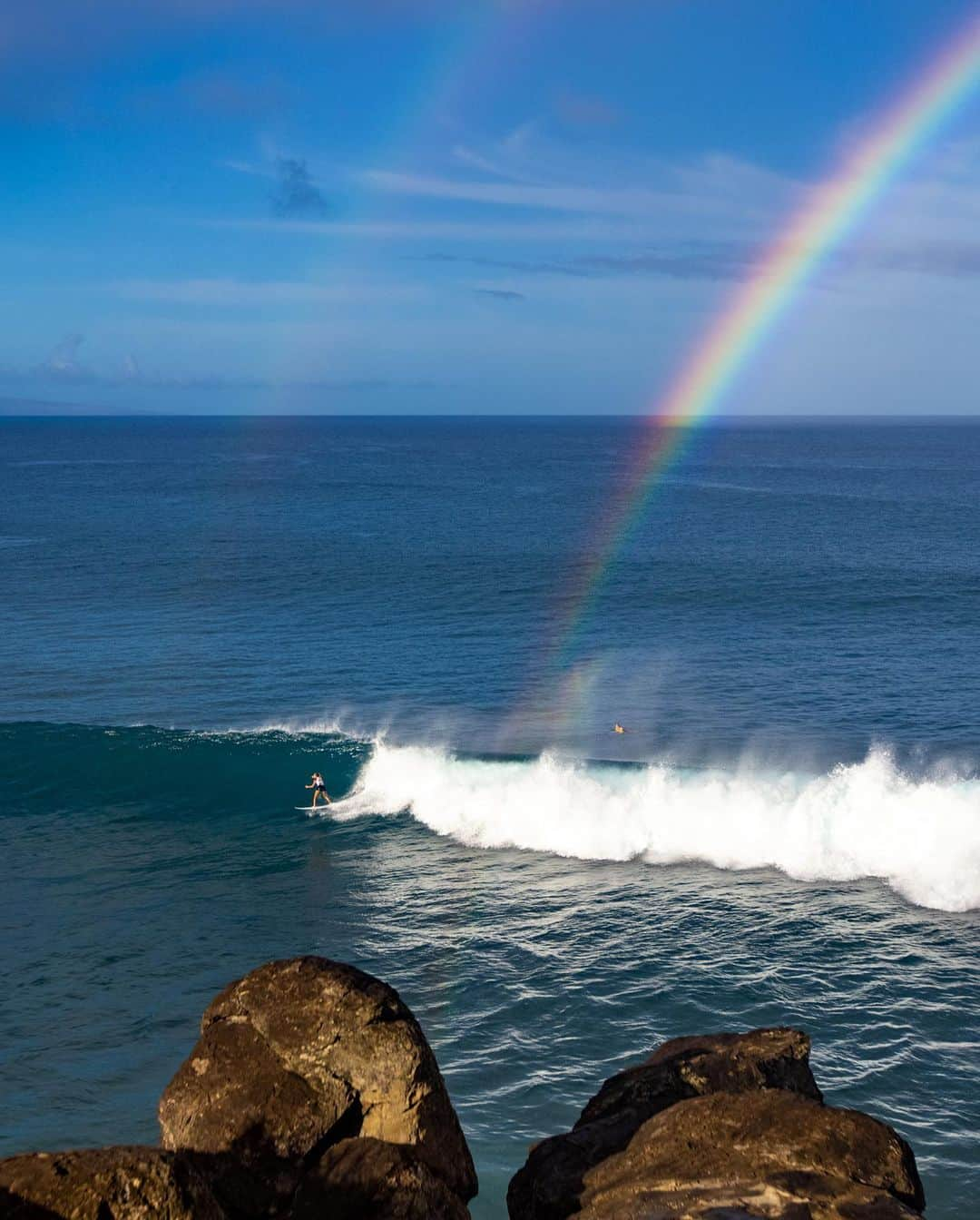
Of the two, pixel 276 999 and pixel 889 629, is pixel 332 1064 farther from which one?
pixel 889 629

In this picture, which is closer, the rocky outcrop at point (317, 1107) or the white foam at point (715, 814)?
the rocky outcrop at point (317, 1107)

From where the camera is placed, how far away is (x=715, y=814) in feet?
123

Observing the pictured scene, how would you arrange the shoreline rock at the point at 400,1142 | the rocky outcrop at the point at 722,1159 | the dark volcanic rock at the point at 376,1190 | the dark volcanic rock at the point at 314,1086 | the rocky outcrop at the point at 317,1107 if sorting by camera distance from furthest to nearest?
the dark volcanic rock at the point at 314,1086 → the rocky outcrop at the point at 317,1107 → the dark volcanic rock at the point at 376,1190 → the rocky outcrop at the point at 722,1159 → the shoreline rock at the point at 400,1142

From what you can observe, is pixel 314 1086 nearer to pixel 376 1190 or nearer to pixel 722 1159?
pixel 376 1190

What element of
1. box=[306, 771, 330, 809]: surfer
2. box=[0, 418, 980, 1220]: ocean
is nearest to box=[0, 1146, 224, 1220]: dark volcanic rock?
box=[0, 418, 980, 1220]: ocean

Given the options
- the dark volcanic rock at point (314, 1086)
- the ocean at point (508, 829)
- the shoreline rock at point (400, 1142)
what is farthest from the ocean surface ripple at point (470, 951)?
the dark volcanic rock at point (314, 1086)

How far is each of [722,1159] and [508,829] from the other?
1048 inches

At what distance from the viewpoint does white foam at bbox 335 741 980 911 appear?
112 ft

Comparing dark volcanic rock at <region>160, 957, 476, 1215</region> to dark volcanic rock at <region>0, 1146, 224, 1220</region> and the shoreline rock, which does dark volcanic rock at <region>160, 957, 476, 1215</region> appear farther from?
dark volcanic rock at <region>0, 1146, 224, 1220</region>

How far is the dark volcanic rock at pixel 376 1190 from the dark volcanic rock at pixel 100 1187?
1435mm

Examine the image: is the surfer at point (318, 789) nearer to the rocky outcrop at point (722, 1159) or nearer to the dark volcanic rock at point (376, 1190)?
the rocky outcrop at point (722, 1159)

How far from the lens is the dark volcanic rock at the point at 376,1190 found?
11.1 metres

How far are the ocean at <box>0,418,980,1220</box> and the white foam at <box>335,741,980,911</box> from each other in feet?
0.40

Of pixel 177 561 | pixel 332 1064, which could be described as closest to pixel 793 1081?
pixel 332 1064
